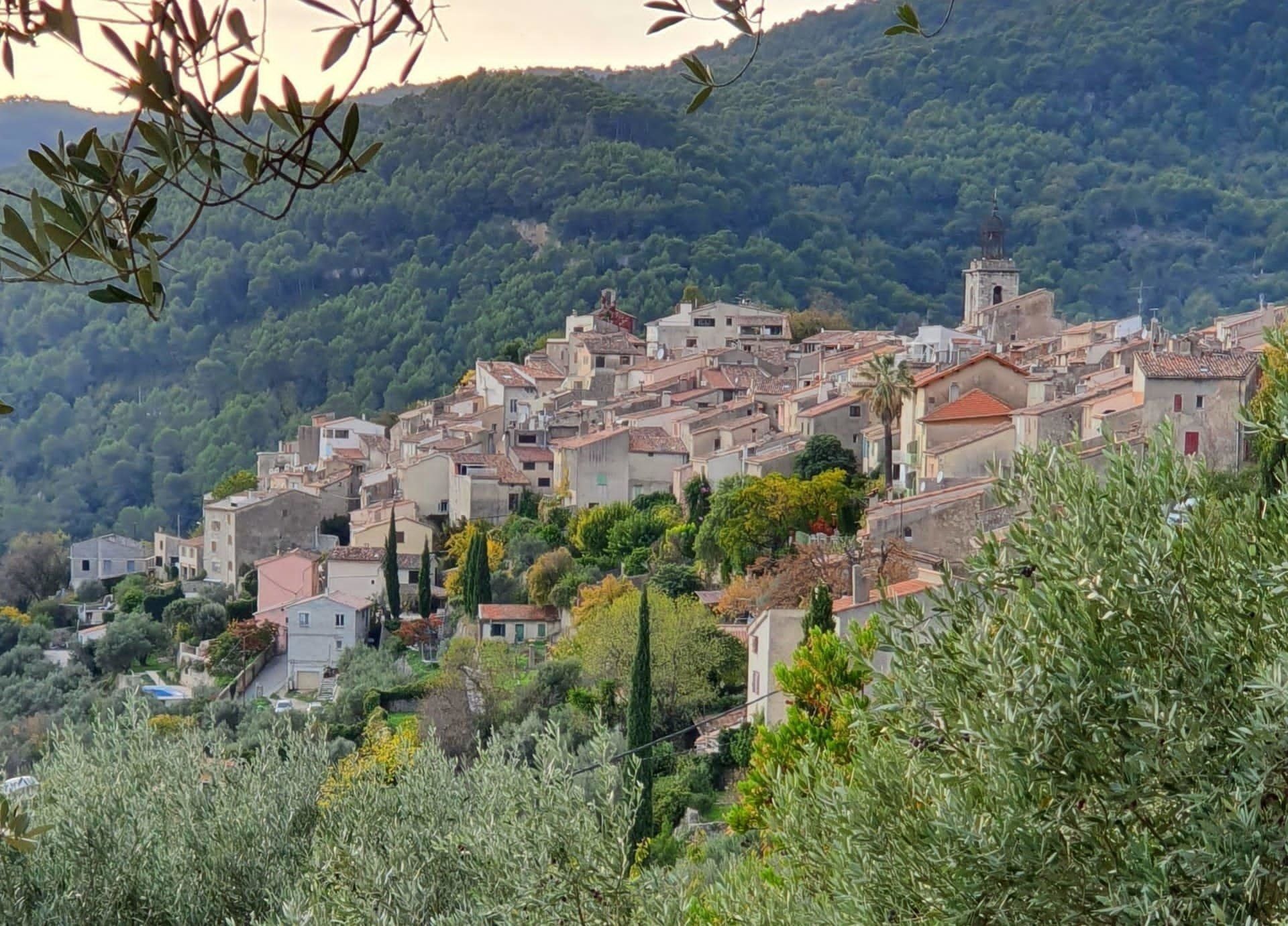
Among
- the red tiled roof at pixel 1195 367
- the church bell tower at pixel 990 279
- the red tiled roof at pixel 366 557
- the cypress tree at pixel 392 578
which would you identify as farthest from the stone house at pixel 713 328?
the red tiled roof at pixel 1195 367

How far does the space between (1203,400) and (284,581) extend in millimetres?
22699

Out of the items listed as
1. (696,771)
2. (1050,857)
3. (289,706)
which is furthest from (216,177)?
(289,706)

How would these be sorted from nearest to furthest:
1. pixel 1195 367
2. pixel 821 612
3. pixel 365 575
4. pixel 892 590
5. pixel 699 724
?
1. pixel 892 590
2. pixel 821 612
3. pixel 699 724
4. pixel 1195 367
5. pixel 365 575

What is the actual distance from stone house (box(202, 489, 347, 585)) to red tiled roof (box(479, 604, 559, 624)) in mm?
13111

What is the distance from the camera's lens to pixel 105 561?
159 ft

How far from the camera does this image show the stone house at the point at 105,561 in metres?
48.2

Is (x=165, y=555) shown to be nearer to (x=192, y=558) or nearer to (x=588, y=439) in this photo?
(x=192, y=558)

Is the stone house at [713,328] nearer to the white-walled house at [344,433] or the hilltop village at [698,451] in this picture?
the hilltop village at [698,451]

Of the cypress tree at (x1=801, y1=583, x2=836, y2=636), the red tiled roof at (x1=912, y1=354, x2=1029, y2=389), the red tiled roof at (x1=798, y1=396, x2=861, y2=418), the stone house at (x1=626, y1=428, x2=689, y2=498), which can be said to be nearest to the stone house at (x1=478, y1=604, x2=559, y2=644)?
the stone house at (x1=626, y1=428, x2=689, y2=498)

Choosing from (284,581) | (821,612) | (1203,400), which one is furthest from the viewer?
(284,581)

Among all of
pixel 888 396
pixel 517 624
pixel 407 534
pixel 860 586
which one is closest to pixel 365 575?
pixel 407 534

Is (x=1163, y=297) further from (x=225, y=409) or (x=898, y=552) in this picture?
(x=898, y=552)

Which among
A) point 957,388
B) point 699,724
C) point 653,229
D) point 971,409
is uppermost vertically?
point 653,229

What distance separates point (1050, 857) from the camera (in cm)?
451
